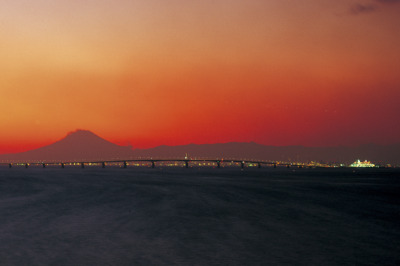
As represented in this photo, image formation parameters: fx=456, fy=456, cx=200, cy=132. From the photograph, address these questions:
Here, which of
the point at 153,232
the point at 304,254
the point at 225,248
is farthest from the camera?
the point at 153,232

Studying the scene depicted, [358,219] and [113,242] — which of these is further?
[358,219]

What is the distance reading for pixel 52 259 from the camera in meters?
17.4

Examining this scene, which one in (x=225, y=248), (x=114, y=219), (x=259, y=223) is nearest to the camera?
(x=225, y=248)

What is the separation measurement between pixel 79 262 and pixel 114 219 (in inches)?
575

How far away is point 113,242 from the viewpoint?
21.0m

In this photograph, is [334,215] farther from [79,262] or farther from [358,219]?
[79,262]

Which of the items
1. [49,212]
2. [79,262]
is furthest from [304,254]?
[49,212]

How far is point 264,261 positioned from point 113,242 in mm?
7535

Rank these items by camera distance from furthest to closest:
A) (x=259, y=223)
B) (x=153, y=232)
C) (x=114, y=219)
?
(x=114, y=219) → (x=259, y=223) → (x=153, y=232)

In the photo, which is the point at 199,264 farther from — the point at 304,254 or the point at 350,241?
the point at 350,241

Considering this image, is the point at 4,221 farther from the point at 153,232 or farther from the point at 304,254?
the point at 304,254

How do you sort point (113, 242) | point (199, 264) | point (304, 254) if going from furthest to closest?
point (113, 242) < point (304, 254) < point (199, 264)

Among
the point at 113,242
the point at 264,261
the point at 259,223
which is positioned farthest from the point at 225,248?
the point at 259,223

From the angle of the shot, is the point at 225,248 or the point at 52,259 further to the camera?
the point at 225,248
